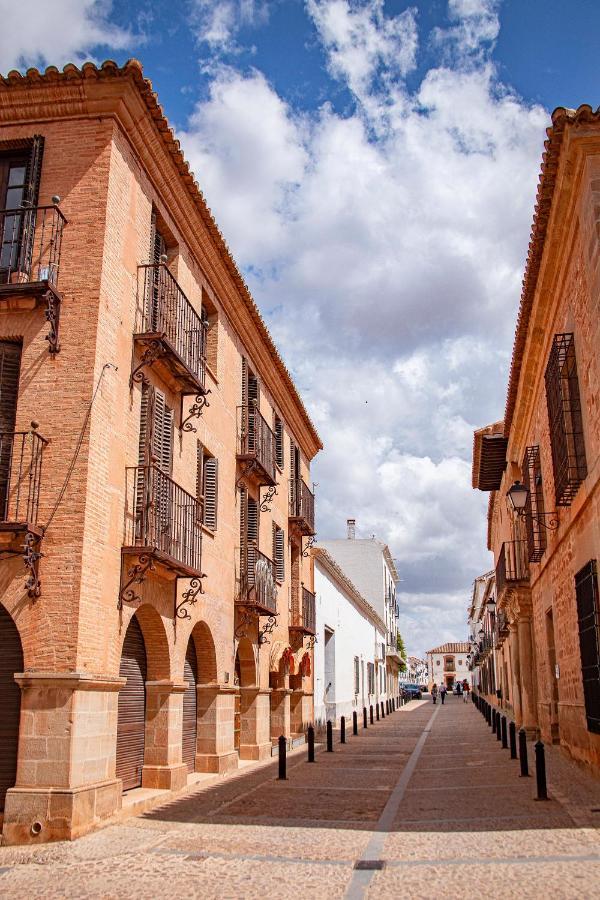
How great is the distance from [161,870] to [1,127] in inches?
373

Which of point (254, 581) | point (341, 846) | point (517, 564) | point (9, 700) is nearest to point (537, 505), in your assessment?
point (517, 564)

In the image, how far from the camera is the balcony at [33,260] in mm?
10000

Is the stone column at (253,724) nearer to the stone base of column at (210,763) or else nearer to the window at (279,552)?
the stone base of column at (210,763)

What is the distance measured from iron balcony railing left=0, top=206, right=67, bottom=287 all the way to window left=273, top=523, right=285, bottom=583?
11.1 meters

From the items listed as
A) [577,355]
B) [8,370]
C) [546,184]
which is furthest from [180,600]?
[546,184]

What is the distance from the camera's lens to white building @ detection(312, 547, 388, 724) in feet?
94.1

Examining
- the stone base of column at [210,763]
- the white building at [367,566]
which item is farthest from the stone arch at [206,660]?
the white building at [367,566]

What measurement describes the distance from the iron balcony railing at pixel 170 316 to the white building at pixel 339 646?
1411 centimetres

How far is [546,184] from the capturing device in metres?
11.1

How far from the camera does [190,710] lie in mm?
13914

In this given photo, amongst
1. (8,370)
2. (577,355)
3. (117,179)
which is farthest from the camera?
(577,355)

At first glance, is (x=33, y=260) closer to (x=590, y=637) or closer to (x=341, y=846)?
(x=341, y=846)

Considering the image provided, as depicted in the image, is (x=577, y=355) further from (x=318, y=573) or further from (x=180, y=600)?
(x=318, y=573)

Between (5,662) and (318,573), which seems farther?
(318,573)
